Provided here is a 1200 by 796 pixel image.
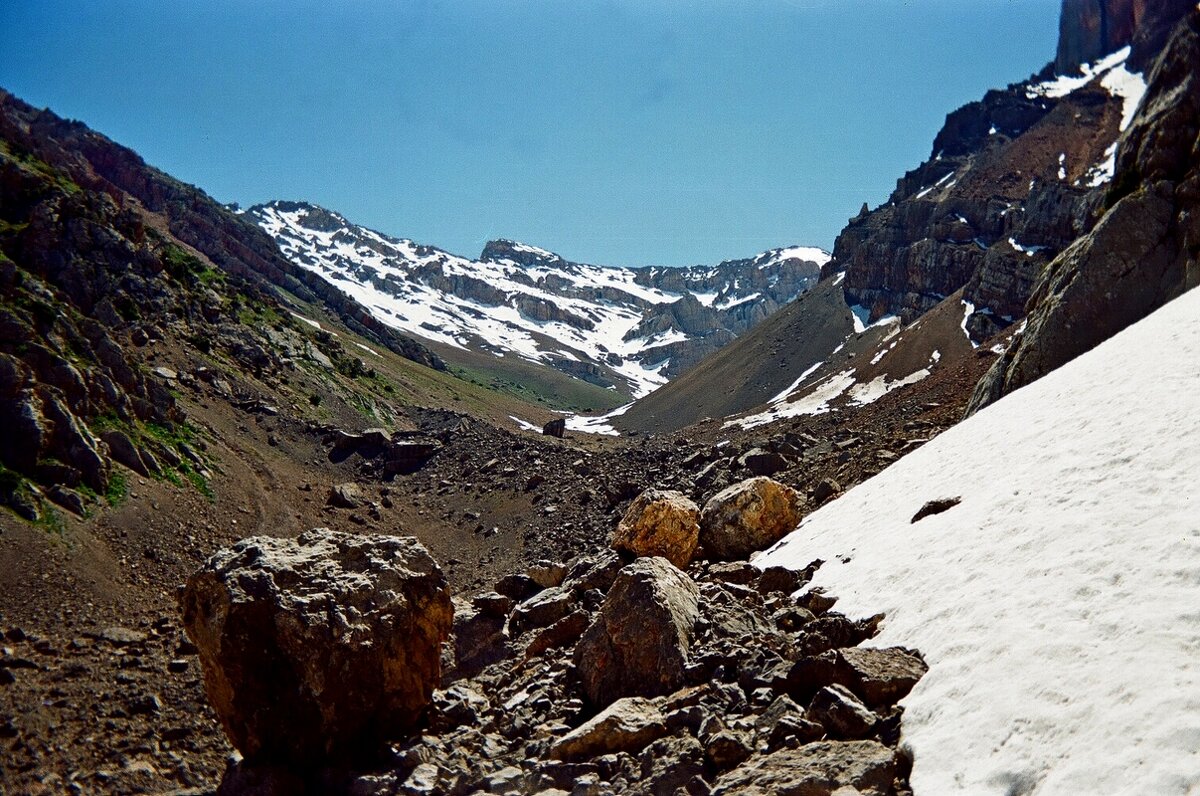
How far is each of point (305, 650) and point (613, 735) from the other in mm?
5012

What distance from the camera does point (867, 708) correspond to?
30.4 feet

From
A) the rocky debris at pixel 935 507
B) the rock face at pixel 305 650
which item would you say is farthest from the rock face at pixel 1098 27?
the rock face at pixel 305 650

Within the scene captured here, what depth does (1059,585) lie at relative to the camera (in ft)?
31.0

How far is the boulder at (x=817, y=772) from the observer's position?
7.76m

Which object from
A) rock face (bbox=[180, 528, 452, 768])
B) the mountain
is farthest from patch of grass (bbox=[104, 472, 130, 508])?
the mountain

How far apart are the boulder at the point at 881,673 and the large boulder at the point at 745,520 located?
387 inches

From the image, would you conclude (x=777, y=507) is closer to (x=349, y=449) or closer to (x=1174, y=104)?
(x=1174, y=104)

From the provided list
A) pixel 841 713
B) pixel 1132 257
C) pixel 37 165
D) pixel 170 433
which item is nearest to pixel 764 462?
pixel 1132 257

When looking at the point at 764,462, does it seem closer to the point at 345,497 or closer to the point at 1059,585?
the point at 1059,585

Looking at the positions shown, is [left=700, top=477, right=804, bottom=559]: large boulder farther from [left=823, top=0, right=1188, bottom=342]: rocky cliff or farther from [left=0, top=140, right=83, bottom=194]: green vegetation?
[left=823, top=0, right=1188, bottom=342]: rocky cliff

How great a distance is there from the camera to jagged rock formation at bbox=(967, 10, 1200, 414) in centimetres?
2298

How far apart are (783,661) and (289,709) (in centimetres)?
776

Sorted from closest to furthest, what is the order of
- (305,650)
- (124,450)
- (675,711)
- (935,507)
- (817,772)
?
(817,772) < (675,711) < (305,650) < (935,507) < (124,450)

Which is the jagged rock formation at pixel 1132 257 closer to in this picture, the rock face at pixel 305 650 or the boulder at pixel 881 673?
the boulder at pixel 881 673
